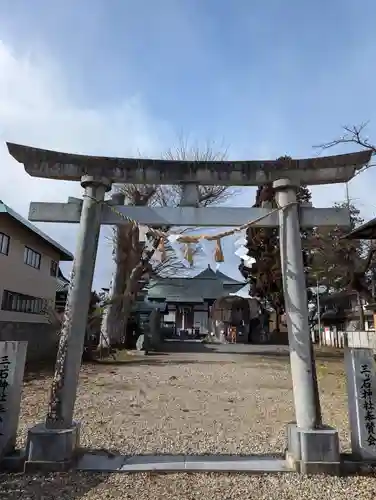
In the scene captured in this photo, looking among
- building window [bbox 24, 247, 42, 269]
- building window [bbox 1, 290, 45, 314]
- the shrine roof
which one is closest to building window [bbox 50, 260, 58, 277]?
building window [bbox 24, 247, 42, 269]

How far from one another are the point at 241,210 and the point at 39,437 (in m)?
4.13

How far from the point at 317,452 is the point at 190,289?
3485 centimetres

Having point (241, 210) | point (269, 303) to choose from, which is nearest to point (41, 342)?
point (241, 210)

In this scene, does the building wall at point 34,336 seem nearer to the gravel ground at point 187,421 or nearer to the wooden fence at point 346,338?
the gravel ground at point 187,421

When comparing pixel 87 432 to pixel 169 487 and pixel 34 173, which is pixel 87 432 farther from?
pixel 34 173

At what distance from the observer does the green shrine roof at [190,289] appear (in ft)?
125

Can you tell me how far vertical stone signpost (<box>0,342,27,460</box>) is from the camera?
4.98 m

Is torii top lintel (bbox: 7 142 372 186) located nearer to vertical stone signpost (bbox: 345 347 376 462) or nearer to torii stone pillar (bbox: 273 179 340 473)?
torii stone pillar (bbox: 273 179 340 473)

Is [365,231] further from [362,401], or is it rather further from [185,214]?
[185,214]

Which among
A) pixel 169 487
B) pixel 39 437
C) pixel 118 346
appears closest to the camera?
pixel 169 487

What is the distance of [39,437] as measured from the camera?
482cm

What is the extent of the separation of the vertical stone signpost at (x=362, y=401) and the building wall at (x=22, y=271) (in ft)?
48.7

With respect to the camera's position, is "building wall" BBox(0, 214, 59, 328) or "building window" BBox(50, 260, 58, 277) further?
"building window" BBox(50, 260, 58, 277)

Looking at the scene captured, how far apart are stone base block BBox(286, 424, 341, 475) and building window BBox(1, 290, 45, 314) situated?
15918 millimetres
